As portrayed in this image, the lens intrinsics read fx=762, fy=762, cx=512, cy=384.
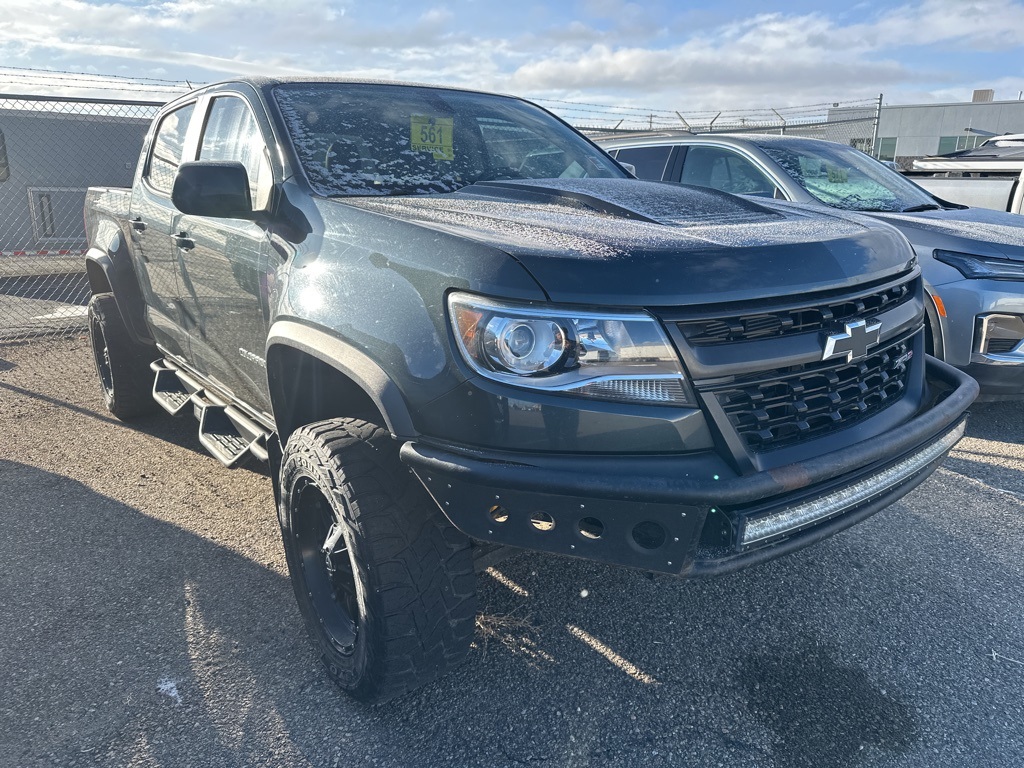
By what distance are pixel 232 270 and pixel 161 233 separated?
1.07 m

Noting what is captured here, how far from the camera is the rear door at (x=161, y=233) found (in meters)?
3.59

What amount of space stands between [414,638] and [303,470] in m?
0.59

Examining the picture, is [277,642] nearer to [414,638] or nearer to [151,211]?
[414,638]

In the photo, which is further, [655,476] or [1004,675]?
[1004,675]

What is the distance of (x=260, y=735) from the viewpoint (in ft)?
7.24

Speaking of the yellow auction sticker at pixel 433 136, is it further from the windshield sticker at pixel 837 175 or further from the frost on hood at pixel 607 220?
the windshield sticker at pixel 837 175

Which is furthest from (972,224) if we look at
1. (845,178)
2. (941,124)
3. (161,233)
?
(941,124)

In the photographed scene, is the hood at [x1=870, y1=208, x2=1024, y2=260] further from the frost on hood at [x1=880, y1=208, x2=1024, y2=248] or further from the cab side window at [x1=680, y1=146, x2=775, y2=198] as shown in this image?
the cab side window at [x1=680, y1=146, x2=775, y2=198]

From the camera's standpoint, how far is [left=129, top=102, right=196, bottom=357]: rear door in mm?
3592

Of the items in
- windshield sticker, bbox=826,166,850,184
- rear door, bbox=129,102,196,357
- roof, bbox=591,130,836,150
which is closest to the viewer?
rear door, bbox=129,102,196,357

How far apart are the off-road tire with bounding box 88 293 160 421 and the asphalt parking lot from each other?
4.06 feet

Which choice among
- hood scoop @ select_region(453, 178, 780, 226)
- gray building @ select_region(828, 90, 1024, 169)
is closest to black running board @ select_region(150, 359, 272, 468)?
hood scoop @ select_region(453, 178, 780, 226)

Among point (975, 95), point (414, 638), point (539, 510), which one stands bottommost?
Answer: point (414, 638)

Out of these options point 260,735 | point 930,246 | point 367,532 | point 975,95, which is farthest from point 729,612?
point 975,95
